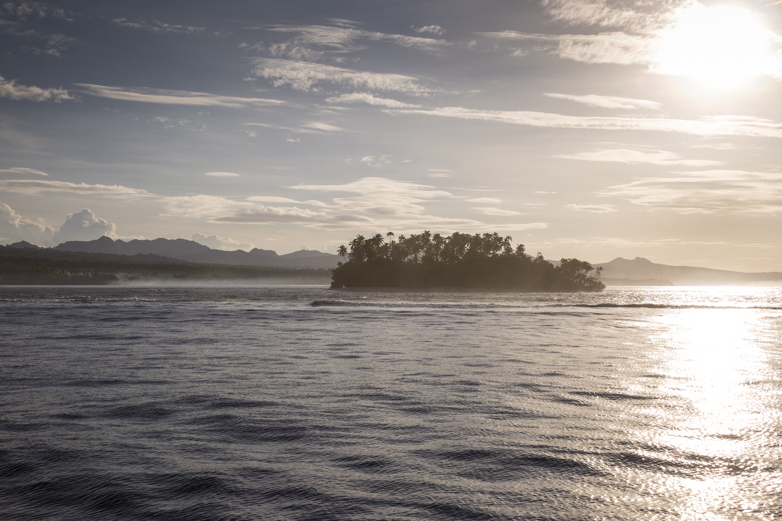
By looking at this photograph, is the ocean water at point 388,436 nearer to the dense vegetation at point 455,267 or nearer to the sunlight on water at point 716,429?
the sunlight on water at point 716,429

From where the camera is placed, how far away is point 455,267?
152125 millimetres

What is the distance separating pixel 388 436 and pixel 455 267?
145 meters

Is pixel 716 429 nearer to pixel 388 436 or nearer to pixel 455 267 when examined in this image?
pixel 388 436

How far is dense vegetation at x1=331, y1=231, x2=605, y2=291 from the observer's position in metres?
151

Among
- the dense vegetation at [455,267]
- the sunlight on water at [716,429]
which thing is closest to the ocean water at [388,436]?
the sunlight on water at [716,429]

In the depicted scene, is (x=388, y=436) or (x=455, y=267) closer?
(x=388, y=436)

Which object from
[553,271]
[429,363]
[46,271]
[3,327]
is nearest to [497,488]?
[429,363]

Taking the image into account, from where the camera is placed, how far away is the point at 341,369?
47.7 feet

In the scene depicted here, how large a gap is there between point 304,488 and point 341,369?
8.56 meters

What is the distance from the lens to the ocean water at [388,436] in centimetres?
568

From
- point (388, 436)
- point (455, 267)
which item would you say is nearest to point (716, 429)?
point (388, 436)

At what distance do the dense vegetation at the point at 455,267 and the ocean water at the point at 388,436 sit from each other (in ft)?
440

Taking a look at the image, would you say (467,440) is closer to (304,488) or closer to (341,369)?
(304,488)

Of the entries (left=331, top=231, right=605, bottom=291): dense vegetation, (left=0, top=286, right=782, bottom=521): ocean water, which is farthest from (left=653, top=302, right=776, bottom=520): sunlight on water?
(left=331, top=231, right=605, bottom=291): dense vegetation
